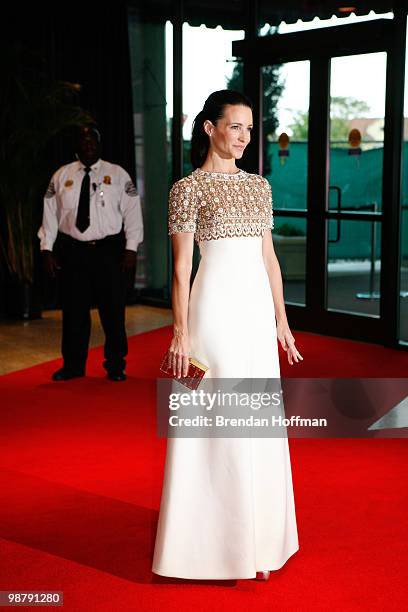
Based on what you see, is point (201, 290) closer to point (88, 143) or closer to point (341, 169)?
point (88, 143)

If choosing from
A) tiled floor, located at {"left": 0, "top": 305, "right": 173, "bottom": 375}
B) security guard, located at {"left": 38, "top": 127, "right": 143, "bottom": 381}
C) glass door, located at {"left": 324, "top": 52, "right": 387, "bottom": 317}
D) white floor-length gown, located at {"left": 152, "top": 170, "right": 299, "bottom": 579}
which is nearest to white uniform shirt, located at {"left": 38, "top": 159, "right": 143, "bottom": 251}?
security guard, located at {"left": 38, "top": 127, "right": 143, "bottom": 381}

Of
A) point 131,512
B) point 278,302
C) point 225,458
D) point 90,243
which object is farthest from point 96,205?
point 225,458

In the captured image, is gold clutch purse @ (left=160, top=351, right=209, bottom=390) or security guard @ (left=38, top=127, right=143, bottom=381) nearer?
gold clutch purse @ (left=160, top=351, right=209, bottom=390)

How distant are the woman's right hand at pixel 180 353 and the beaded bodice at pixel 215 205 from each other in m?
0.33

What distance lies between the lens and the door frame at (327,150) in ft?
22.6

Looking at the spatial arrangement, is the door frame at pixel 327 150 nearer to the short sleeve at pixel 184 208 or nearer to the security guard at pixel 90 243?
the security guard at pixel 90 243

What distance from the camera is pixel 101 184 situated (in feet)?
20.1

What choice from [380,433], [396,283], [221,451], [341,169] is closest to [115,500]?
[221,451]

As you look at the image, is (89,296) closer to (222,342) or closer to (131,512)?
(131,512)

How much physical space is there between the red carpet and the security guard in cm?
25

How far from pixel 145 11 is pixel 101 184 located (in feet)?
11.1

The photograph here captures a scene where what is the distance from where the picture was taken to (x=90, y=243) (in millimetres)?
6066

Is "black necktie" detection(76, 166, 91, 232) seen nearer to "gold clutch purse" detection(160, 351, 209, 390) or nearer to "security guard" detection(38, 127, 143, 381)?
"security guard" detection(38, 127, 143, 381)

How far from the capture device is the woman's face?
312 cm
